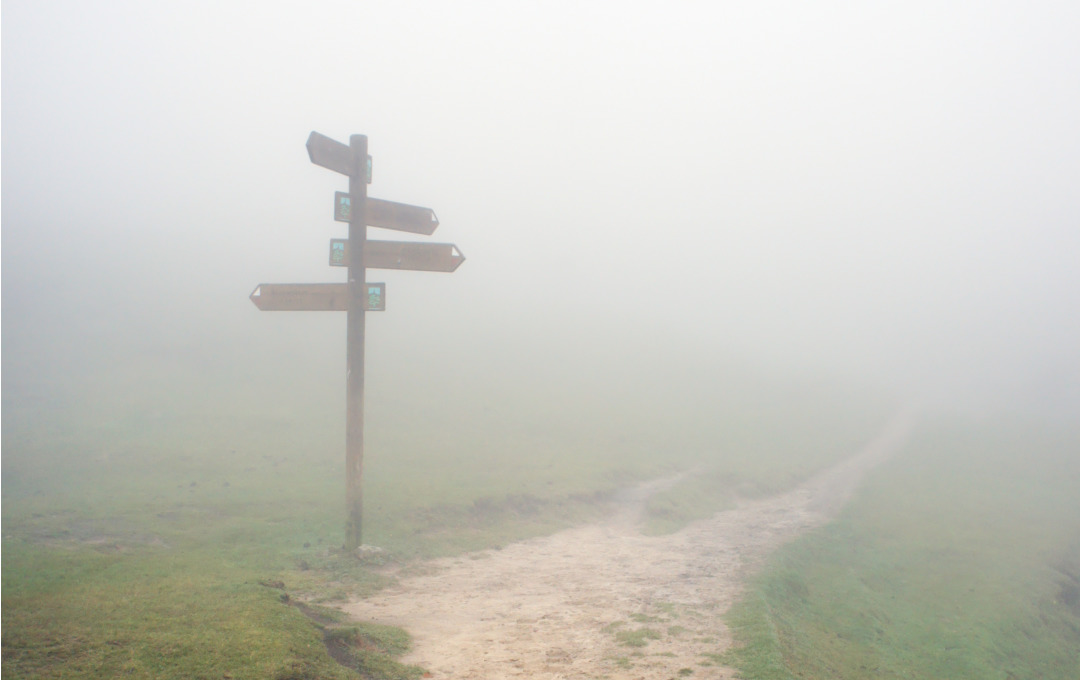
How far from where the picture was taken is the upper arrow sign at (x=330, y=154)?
39.1 feet

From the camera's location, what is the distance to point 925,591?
708 inches

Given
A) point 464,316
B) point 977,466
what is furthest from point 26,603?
point 464,316

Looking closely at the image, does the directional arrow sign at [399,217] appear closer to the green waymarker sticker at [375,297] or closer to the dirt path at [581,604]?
the green waymarker sticker at [375,297]

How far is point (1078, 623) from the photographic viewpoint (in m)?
18.2

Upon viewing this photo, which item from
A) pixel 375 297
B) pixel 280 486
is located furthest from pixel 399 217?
pixel 280 486

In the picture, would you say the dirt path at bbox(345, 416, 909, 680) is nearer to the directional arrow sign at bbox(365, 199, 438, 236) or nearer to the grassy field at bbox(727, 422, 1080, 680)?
the grassy field at bbox(727, 422, 1080, 680)

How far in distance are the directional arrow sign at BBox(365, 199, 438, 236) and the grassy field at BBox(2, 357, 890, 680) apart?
742cm

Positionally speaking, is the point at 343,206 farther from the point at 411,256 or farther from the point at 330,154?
the point at 411,256

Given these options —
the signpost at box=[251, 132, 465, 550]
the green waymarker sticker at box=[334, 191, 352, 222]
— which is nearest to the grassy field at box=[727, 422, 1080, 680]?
the signpost at box=[251, 132, 465, 550]

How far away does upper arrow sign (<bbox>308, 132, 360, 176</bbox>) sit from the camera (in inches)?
469

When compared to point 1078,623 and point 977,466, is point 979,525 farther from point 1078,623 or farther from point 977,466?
point 977,466

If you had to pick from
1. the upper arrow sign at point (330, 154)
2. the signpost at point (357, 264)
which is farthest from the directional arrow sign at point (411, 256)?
the upper arrow sign at point (330, 154)

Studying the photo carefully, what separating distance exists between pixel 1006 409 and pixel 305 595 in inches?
3313

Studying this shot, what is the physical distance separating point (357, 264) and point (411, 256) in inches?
47.4
